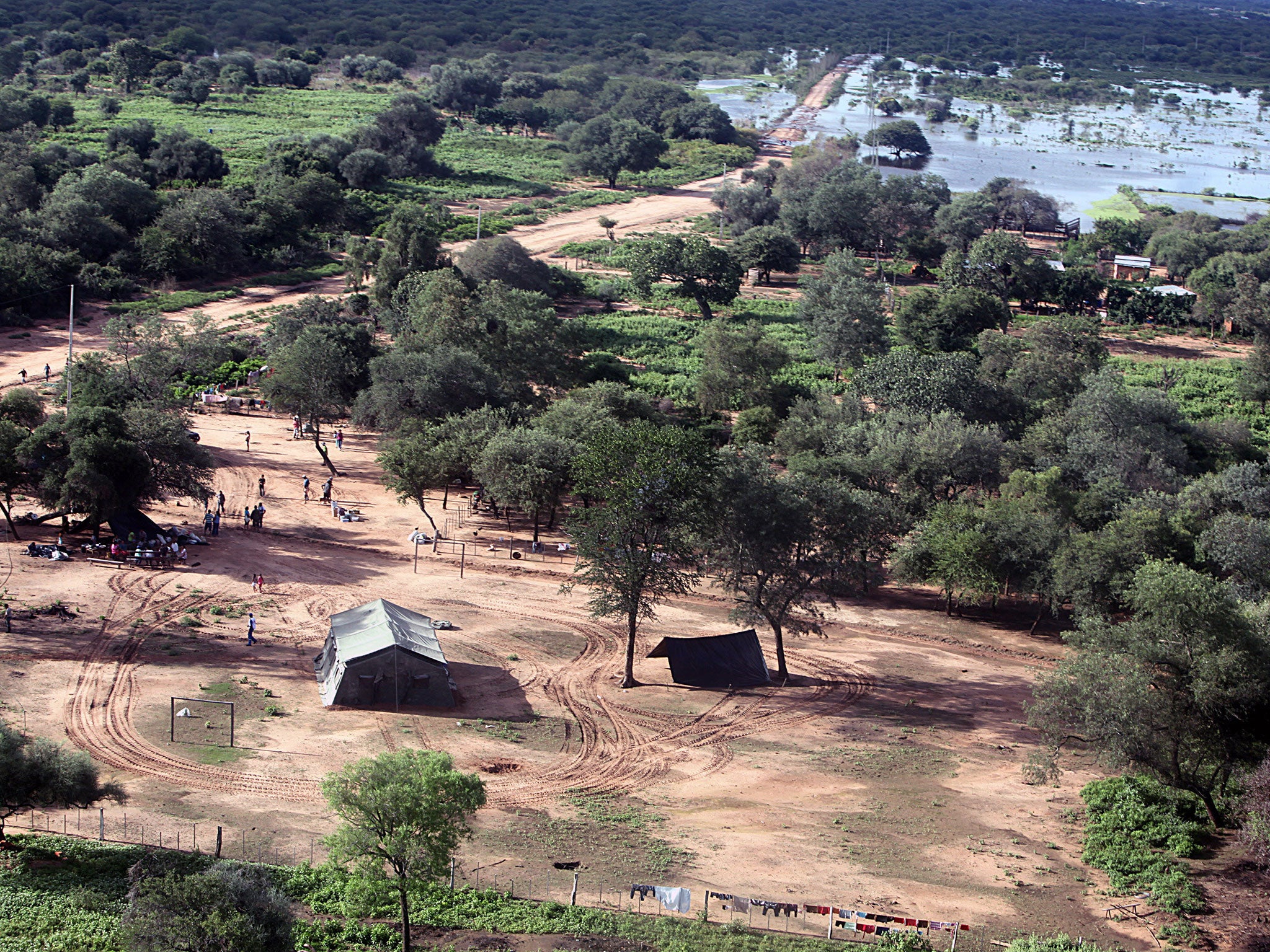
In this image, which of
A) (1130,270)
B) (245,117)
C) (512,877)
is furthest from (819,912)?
(245,117)

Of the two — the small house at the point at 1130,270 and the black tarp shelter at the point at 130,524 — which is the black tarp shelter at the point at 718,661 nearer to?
the black tarp shelter at the point at 130,524

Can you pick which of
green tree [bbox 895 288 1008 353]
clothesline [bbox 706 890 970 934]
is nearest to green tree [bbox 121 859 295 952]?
clothesline [bbox 706 890 970 934]

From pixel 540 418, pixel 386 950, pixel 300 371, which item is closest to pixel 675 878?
pixel 386 950

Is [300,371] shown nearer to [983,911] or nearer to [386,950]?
[386,950]

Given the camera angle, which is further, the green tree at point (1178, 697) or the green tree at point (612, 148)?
the green tree at point (612, 148)

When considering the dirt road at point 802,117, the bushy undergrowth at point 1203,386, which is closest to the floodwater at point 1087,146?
the dirt road at point 802,117

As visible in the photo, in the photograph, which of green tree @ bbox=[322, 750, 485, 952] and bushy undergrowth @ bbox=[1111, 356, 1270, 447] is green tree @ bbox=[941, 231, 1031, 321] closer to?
bushy undergrowth @ bbox=[1111, 356, 1270, 447]

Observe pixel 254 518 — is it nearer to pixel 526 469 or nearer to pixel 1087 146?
pixel 526 469
